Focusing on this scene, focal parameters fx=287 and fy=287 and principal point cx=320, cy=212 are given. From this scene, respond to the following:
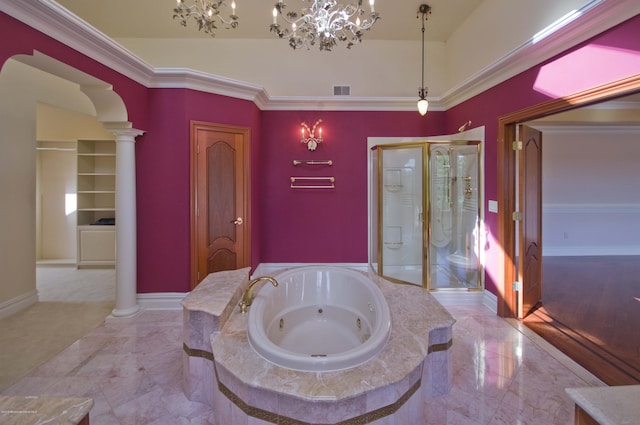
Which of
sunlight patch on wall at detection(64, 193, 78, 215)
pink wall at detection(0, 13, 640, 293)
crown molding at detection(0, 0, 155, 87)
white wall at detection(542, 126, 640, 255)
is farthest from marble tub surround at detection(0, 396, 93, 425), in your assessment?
white wall at detection(542, 126, 640, 255)

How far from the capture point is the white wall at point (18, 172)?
122 inches

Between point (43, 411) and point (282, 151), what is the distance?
3.86 meters

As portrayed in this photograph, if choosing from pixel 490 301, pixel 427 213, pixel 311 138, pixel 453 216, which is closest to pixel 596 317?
pixel 490 301

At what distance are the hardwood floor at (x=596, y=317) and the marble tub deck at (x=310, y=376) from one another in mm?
1386

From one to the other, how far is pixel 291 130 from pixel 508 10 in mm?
2934

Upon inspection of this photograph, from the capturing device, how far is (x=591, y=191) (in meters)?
5.43

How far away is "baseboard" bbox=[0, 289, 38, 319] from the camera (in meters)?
3.08

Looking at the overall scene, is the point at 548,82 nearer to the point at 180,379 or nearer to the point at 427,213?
the point at 427,213

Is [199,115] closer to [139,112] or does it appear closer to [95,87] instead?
[139,112]

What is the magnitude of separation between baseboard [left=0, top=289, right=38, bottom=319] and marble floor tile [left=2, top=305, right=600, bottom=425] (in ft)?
3.79

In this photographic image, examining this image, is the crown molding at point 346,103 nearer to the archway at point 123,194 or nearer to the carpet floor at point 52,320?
the archway at point 123,194

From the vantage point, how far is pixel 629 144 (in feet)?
17.5

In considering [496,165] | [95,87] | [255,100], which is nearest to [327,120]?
[255,100]

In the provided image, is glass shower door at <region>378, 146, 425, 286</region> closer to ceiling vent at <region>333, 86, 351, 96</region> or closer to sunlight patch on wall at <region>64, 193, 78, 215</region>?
ceiling vent at <region>333, 86, 351, 96</region>
